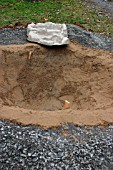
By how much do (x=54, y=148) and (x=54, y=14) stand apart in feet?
29.1

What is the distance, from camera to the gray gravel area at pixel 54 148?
5699 millimetres

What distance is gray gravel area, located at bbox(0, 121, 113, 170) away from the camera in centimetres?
570

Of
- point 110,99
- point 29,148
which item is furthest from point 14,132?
point 110,99

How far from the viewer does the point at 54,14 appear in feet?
45.0

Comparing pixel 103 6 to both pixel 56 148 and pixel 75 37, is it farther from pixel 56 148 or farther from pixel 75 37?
pixel 56 148

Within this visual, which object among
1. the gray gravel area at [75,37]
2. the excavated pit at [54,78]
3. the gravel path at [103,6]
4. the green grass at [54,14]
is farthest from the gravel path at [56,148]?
the gravel path at [103,6]

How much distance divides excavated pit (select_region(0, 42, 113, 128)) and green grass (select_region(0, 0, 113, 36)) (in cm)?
330

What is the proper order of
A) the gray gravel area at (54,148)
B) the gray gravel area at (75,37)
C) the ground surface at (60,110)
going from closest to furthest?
the gray gravel area at (54,148)
the ground surface at (60,110)
the gray gravel area at (75,37)

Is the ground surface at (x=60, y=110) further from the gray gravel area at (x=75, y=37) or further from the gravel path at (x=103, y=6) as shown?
the gravel path at (x=103, y=6)

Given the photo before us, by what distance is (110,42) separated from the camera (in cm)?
1087

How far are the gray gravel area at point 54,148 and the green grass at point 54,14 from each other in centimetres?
660

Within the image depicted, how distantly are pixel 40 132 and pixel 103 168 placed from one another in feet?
4.71

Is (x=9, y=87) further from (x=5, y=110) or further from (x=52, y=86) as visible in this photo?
(x=5, y=110)

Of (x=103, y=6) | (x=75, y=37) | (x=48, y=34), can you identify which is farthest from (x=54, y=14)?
(x=48, y=34)
